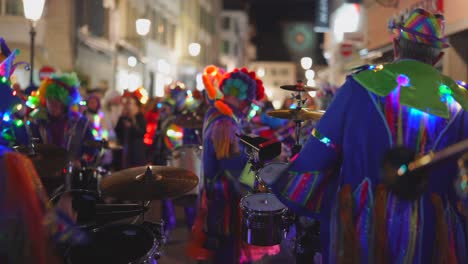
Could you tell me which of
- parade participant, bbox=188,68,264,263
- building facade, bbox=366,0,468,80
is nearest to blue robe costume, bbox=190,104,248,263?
parade participant, bbox=188,68,264,263

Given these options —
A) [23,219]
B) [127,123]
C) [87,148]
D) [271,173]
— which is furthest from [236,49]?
[23,219]

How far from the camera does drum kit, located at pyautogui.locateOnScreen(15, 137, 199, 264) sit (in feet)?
9.25

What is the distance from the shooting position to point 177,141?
818cm

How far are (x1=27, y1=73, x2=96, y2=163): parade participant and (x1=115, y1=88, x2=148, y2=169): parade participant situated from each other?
295 cm

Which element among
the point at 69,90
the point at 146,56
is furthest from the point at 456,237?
the point at 146,56

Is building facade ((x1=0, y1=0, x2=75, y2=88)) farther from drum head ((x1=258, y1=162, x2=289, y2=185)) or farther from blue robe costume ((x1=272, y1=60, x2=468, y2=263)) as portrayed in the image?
blue robe costume ((x1=272, y1=60, x2=468, y2=263))

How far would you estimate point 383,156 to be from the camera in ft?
7.41

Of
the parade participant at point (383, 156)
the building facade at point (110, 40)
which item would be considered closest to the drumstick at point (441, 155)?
the parade participant at point (383, 156)

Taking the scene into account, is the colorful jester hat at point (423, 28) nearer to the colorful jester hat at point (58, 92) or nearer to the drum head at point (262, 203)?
the drum head at point (262, 203)

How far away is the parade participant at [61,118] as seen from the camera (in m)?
5.53

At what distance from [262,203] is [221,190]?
0.81m

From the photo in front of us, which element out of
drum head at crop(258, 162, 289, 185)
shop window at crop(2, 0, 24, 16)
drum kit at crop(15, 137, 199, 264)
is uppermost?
shop window at crop(2, 0, 24, 16)

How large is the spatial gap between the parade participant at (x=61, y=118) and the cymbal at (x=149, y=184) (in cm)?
233

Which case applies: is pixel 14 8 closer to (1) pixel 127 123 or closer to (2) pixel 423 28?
(1) pixel 127 123
